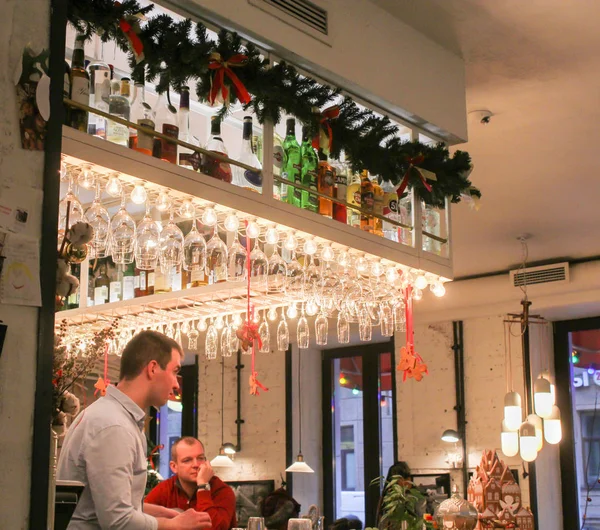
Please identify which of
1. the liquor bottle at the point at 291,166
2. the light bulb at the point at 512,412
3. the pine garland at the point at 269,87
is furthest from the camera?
the light bulb at the point at 512,412

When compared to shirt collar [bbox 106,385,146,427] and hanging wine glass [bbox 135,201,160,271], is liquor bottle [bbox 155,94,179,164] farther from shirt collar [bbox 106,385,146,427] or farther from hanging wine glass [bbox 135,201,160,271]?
shirt collar [bbox 106,385,146,427]

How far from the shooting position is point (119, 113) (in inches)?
132

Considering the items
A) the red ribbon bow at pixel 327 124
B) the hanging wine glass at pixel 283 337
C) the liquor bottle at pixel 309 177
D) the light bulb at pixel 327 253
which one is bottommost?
the hanging wine glass at pixel 283 337

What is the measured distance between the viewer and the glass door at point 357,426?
10.7 metres

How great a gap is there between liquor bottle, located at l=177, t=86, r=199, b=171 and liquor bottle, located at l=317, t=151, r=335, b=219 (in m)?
0.72

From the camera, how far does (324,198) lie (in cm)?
411

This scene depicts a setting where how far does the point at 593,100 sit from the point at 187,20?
2.75m

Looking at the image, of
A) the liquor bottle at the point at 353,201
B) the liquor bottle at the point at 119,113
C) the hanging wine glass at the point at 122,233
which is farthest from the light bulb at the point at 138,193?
the liquor bottle at the point at 353,201

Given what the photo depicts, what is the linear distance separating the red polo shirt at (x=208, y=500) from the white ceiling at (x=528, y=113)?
2.46m

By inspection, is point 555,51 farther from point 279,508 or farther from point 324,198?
point 279,508

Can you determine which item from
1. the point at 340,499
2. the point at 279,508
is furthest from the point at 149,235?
the point at 340,499

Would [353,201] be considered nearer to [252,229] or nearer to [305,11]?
[252,229]

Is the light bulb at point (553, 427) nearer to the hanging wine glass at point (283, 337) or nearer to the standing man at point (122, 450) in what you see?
the hanging wine glass at point (283, 337)

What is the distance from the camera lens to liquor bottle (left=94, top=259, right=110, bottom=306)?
6266mm
